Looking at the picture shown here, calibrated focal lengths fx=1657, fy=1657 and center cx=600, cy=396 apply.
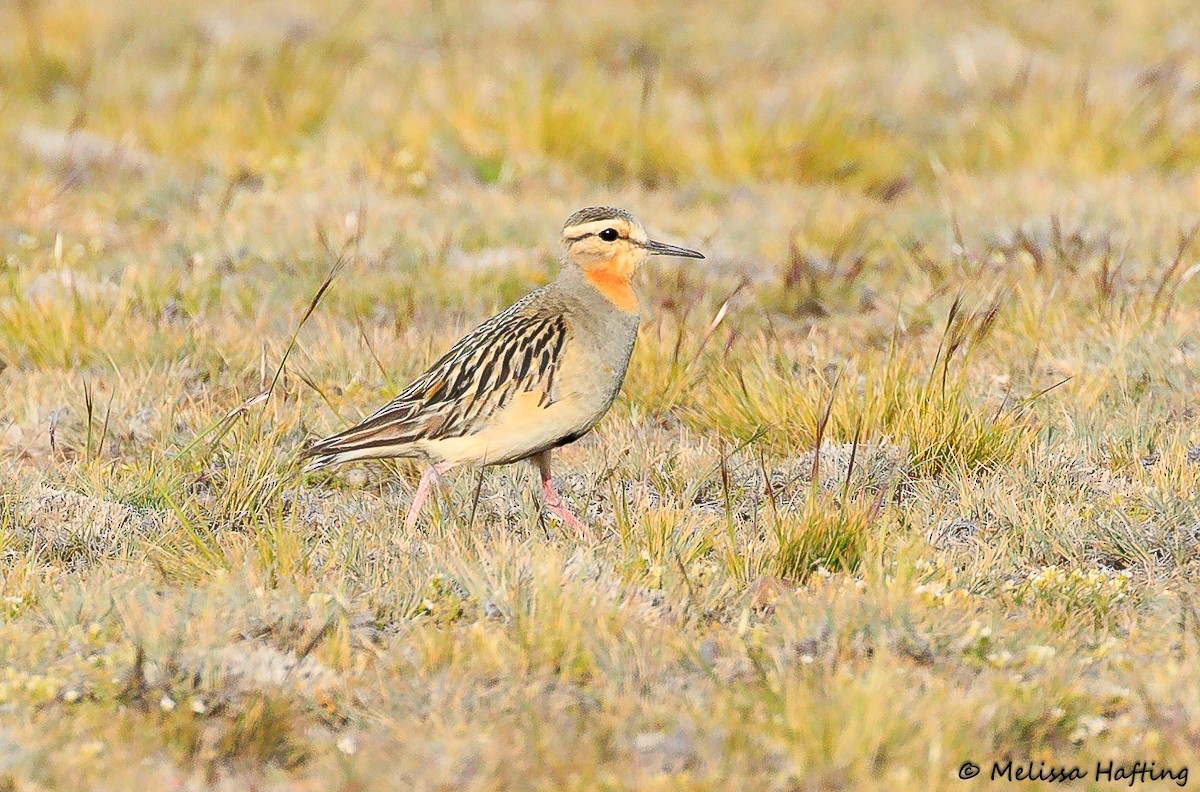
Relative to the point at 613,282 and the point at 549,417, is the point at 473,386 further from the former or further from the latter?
the point at 613,282

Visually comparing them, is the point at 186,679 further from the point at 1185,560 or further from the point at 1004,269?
the point at 1004,269

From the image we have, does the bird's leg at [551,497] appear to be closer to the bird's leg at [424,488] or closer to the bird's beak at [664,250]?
the bird's leg at [424,488]

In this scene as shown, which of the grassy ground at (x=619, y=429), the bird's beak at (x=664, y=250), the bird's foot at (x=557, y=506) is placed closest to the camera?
the grassy ground at (x=619, y=429)

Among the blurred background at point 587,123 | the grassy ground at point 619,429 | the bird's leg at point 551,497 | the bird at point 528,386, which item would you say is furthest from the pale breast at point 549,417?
the blurred background at point 587,123

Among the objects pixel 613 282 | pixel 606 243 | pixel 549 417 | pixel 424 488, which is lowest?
pixel 424 488

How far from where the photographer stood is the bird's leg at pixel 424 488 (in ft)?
17.5

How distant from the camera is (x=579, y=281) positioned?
19.4 feet

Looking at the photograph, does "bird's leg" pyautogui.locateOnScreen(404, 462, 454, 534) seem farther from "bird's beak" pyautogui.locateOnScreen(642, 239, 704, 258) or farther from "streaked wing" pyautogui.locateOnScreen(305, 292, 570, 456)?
"bird's beak" pyautogui.locateOnScreen(642, 239, 704, 258)

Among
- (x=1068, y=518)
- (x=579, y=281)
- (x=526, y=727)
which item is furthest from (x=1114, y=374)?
(x=526, y=727)

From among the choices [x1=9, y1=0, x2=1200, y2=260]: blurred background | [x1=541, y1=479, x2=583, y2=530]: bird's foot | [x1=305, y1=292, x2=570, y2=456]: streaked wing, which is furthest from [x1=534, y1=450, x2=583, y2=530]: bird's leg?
[x1=9, y1=0, x2=1200, y2=260]: blurred background

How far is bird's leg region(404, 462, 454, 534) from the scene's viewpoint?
5.32 m

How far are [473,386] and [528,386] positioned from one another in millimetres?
219

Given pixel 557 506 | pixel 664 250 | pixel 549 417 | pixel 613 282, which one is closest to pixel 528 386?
pixel 549 417

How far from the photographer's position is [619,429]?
6.34 metres
